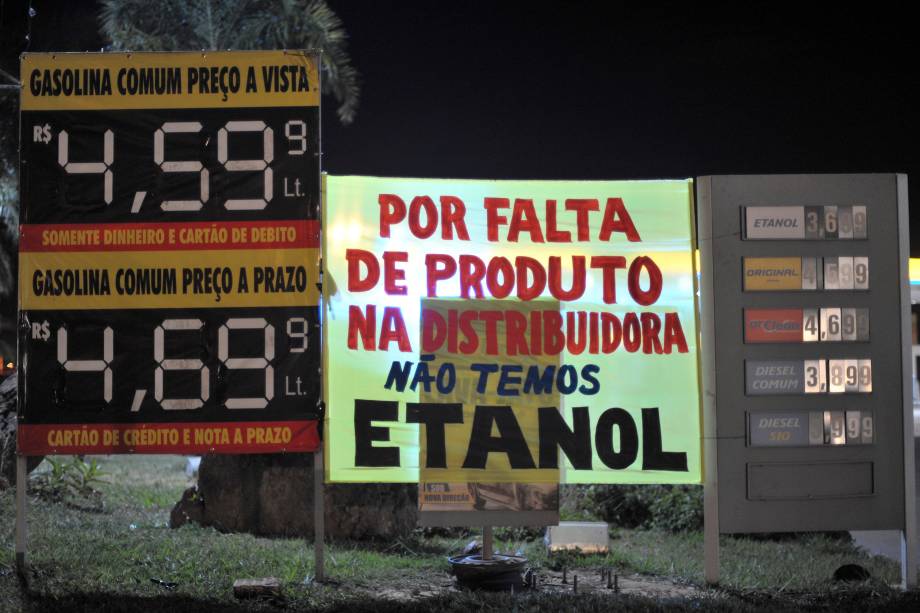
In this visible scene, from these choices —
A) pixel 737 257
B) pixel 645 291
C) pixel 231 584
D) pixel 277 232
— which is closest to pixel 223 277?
pixel 277 232

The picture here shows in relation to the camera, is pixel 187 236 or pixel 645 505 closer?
pixel 187 236

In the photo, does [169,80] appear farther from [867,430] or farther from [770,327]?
[867,430]

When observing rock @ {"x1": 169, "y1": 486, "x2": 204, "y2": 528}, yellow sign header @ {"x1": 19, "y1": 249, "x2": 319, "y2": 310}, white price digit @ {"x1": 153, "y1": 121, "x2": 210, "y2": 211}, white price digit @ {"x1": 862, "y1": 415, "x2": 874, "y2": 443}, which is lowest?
rock @ {"x1": 169, "y1": 486, "x2": 204, "y2": 528}

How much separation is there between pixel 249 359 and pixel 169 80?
2.30m

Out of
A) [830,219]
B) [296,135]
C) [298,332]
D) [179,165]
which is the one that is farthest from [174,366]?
[830,219]

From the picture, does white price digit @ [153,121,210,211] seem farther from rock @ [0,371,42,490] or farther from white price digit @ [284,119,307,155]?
rock @ [0,371,42,490]

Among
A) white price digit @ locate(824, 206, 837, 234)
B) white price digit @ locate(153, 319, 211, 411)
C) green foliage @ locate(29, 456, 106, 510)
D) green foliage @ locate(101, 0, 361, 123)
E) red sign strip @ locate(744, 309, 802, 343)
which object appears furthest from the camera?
green foliage @ locate(101, 0, 361, 123)

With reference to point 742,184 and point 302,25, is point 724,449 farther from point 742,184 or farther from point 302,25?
point 302,25

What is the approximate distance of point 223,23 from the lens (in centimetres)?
2152

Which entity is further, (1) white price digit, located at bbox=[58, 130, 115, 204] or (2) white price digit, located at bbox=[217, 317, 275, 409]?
(1) white price digit, located at bbox=[58, 130, 115, 204]

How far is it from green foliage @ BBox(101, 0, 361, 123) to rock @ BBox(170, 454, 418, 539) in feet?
42.8

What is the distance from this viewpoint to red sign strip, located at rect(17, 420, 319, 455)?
7.49 meters

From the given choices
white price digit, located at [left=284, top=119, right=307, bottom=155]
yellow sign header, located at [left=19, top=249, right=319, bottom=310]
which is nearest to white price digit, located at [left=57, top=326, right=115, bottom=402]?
yellow sign header, located at [left=19, top=249, right=319, bottom=310]

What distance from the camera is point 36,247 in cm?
764
